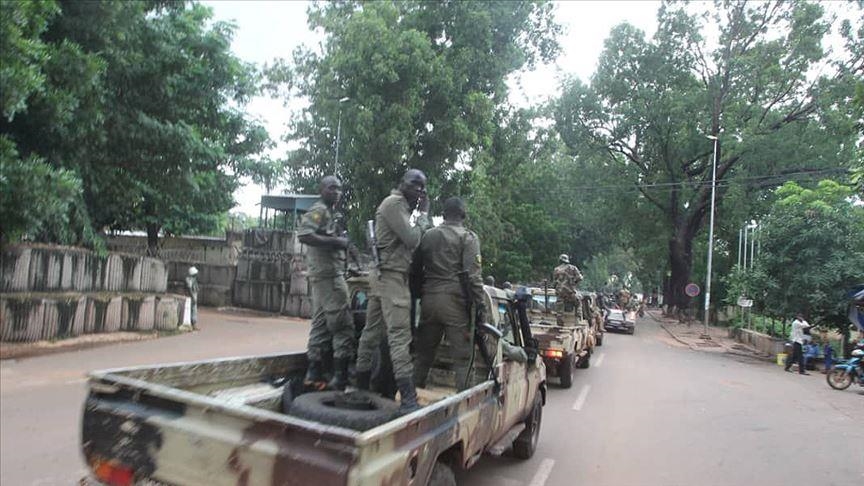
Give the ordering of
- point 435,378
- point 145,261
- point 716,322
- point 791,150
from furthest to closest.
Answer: point 716,322, point 791,150, point 145,261, point 435,378

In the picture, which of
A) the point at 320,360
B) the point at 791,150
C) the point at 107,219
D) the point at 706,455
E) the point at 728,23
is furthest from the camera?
the point at 728,23

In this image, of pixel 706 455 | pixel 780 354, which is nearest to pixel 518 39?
pixel 780 354

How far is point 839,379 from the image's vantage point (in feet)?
42.1

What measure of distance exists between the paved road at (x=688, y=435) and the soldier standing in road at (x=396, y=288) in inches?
62.5

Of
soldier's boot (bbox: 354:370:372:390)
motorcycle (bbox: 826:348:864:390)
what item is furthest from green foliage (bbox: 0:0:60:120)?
motorcycle (bbox: 826:348:864:390)

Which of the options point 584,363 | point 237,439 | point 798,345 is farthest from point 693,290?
point 237,439

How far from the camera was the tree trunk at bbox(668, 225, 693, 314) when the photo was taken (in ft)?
108

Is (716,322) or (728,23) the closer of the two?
(728,23)

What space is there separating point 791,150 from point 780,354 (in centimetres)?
1365

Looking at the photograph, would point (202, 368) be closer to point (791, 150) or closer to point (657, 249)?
point (791, 150)

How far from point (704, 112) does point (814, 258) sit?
46.5 feet

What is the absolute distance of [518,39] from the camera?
2211 centimetres

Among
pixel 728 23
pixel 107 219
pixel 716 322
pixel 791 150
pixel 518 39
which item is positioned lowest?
pixel 716 322

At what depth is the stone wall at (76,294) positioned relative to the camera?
10.6 m
